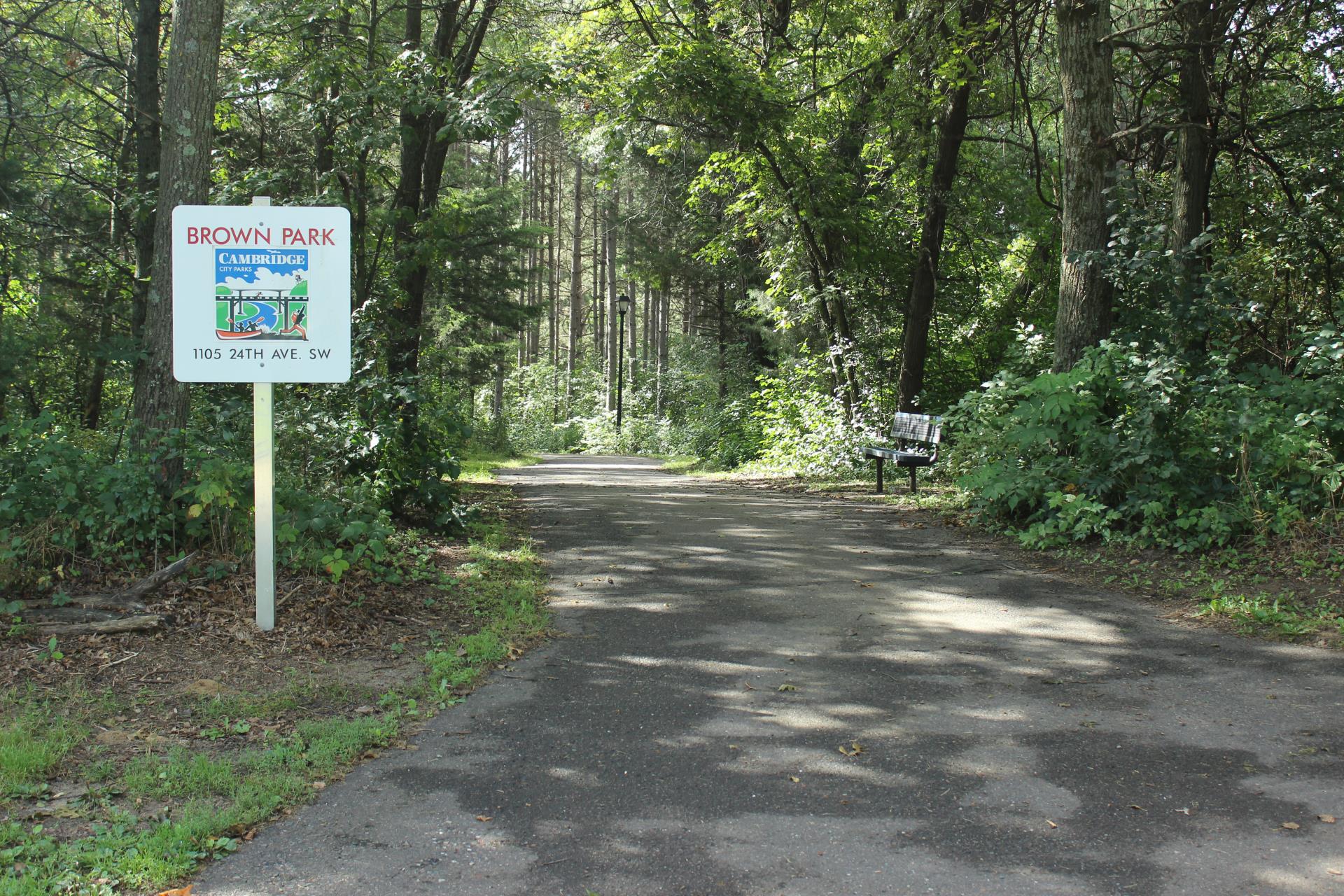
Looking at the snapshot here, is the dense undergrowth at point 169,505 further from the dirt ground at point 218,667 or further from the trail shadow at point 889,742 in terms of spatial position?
the trail shadow at point 889,742

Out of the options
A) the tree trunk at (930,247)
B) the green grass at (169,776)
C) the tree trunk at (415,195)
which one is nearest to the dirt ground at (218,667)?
the green grass at (169,776)

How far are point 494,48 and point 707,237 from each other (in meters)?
5.77

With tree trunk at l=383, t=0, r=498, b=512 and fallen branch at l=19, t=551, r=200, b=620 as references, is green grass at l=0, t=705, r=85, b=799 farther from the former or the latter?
tree trunk at l=383, t=0, r=498, b=512

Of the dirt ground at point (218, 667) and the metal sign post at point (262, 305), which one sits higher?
the metal sign post at point (262, 305)

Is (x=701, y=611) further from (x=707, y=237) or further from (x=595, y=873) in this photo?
(x=707, y=237)

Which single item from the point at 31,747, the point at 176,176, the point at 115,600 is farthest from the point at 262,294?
the point at 31,747

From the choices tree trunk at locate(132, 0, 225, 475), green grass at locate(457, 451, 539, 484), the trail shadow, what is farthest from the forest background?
green grass at locate(457, 451, 539, 484)

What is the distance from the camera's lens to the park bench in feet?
42.4

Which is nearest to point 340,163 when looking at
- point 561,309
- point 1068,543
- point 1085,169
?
point 1085,169

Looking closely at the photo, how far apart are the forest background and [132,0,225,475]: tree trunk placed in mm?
22

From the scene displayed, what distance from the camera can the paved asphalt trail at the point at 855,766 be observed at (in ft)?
10.5

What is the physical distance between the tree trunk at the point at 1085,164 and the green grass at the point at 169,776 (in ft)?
23.4

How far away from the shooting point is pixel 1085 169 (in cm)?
991

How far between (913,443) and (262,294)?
10330 millimetres
